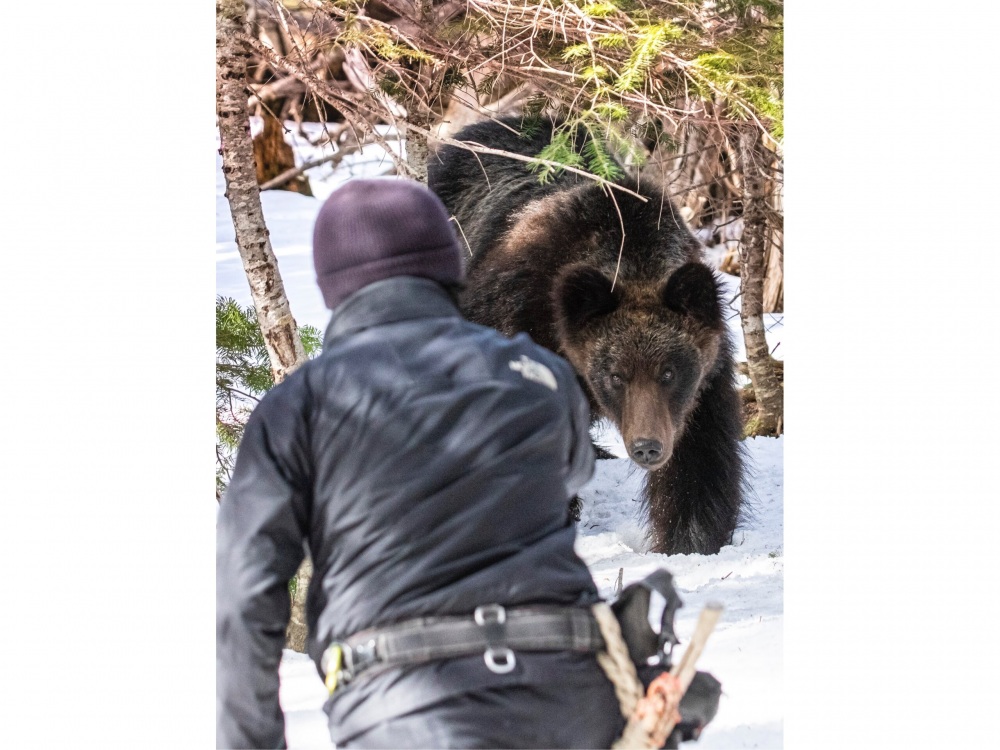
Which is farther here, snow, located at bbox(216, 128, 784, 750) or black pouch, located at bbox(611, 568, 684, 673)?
snow, located at bbox(216, 128, 784, 750)

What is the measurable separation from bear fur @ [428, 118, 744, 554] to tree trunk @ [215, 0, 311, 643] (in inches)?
27.1

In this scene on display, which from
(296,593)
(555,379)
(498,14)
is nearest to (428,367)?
(555,379)

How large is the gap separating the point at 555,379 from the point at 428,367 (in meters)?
0.28

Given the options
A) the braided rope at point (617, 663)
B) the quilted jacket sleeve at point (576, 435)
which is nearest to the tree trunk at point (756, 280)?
the quilted jacket sleeve at point (576, 435)

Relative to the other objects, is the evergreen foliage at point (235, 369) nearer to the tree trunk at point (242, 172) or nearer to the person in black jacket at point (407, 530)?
the tree trunk at point (242, 172)

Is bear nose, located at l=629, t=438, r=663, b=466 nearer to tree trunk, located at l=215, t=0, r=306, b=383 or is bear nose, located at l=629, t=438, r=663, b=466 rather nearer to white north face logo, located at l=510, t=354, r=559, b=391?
tree trunk, located at l=215, t=0, r=306, b=383

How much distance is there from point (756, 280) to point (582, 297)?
2.03 ft

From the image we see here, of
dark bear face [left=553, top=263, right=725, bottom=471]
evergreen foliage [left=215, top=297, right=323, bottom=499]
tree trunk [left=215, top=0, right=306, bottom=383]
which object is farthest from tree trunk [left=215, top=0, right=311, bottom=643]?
dark bear face [left=553, top=263, right=725, bottom=471]

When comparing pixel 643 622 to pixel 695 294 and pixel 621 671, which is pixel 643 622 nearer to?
pixel 621 671

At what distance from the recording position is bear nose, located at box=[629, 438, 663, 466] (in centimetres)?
363

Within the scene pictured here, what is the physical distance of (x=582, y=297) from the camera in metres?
3.96

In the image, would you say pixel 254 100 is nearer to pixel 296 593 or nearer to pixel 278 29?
pixel 278 29
